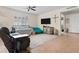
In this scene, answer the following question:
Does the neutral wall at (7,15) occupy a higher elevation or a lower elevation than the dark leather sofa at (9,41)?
higher

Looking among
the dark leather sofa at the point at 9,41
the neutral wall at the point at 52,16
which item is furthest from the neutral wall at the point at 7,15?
the neutral wall at the point at 52,16

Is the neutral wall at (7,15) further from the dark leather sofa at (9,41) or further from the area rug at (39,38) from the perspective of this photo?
the area rug at (39,38)

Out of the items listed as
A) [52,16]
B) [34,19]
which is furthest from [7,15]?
[52,16]

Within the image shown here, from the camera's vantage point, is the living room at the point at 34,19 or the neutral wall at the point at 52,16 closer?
the living room at the point at 34,19

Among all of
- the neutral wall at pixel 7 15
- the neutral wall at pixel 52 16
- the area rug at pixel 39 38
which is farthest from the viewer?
the area rug at pixel 39 38

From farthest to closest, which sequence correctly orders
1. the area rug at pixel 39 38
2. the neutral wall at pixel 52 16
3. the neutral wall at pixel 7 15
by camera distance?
the area rug at pixel 39 38
the neutral wall at pixel 52 16
the neutral wall at pixel 7 15

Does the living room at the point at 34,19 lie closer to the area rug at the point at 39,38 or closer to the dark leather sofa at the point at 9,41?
the area rug at the point at 39,38

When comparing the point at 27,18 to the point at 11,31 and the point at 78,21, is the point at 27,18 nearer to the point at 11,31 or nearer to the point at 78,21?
the point at 11,31

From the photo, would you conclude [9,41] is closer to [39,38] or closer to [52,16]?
[39,38]

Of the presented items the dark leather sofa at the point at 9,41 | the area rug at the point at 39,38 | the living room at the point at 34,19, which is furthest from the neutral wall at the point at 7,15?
the area rug at the point at 39,38

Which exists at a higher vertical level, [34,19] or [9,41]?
[34,19]

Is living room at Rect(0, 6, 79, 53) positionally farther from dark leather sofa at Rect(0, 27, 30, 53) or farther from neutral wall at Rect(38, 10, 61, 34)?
dark leather sofa at Rect(0, 27, 30, 53)

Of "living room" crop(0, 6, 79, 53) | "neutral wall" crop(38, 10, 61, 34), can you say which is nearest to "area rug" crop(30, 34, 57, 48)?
"living room" crop(0, 6, 79, 53)
